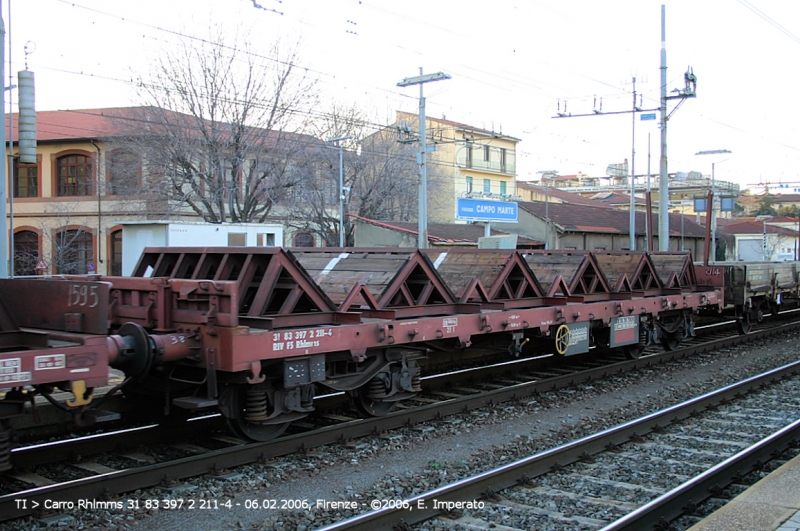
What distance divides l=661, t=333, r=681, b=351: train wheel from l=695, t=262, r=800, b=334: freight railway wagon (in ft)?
6.37

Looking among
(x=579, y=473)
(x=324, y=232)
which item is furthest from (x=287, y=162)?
(x=579, y=473)

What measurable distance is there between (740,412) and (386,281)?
5258mm

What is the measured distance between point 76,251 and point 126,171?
27.4 feet

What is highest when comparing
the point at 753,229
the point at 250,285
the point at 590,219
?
the point at 753,229

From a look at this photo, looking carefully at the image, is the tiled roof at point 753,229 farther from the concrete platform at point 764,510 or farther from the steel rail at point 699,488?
the concrete platform at point 764,510

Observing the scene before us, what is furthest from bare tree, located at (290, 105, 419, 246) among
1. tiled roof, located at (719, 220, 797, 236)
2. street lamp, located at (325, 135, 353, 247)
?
tiled roof, located at (719, 220, 797, 236)

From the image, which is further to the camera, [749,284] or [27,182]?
[27,182]

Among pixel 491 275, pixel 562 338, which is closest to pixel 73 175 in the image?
pixel 491 275

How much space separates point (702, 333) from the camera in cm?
1848

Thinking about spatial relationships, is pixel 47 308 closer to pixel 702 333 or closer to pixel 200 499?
pixel 200 499

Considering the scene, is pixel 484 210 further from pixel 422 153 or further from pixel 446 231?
pixel 446 231

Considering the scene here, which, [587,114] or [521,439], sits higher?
[587,114]

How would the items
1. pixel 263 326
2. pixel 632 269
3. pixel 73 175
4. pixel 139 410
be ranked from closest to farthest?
pixel 263 326, pixel 139 410, pixel 632 269, pixel 73 175

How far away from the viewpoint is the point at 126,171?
34094 mm
